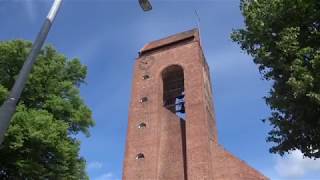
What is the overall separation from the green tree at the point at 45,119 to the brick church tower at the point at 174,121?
9299 mm

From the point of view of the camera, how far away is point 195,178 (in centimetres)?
2217

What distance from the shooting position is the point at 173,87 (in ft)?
97.4

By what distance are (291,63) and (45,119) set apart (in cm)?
839

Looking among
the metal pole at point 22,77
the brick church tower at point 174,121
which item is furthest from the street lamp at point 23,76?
the brick church tower at point 174,121

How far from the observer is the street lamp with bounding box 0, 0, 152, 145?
4.01 m

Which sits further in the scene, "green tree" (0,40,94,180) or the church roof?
the church roof

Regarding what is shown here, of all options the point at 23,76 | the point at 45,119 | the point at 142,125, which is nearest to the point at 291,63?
the point at 23,76

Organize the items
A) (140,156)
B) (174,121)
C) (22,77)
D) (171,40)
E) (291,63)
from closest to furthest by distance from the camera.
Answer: (22,77), (291,63), (140,156), (174,121), (171,40)

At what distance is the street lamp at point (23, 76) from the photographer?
158 inches

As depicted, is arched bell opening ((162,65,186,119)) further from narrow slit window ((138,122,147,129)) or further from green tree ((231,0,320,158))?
green tree ((231,0,320,158))

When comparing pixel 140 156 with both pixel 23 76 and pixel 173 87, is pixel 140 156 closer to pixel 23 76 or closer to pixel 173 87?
pixel 173 87

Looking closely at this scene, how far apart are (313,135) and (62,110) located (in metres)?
9.63

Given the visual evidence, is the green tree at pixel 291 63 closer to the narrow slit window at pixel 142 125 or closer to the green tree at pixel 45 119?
the green tree at pixel 45 119

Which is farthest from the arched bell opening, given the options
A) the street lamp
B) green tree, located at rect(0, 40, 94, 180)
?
the street lamp
